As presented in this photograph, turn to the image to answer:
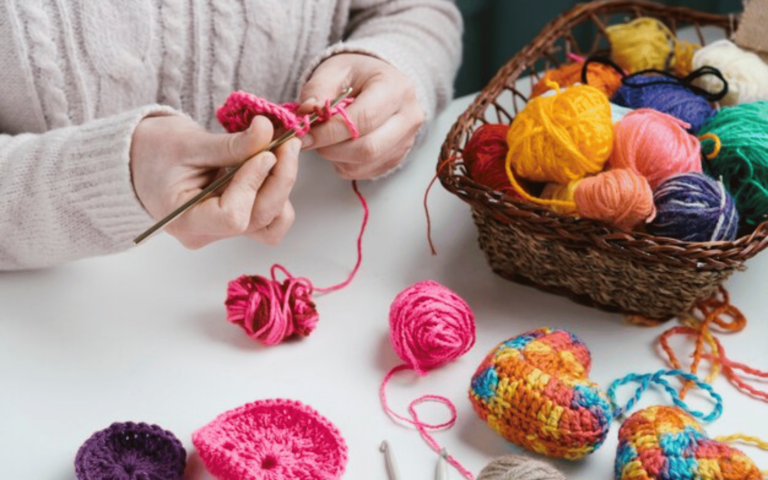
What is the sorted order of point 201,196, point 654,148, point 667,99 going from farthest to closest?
point 667,99 → point 654,148 → point 201,196

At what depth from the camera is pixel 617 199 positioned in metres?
0.78

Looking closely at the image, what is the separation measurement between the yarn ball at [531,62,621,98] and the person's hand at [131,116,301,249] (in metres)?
0.39

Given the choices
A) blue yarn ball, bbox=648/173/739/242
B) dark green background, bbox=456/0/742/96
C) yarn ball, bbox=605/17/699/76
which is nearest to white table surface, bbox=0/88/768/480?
blue yarn ball, bbox=648/173/739/242

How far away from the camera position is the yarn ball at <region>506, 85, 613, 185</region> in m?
0.86

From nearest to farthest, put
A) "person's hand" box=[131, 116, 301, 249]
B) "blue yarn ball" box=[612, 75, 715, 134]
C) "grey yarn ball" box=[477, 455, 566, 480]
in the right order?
"grey yarn ball" box=[477, 455, 566, 480], "person's hand" box=[131, 116, 301, 249], "blue yarn ball" box=[612, 75, 715, 134]

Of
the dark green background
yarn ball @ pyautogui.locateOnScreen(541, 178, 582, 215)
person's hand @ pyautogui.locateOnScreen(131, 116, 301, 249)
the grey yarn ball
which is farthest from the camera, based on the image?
the dark green background

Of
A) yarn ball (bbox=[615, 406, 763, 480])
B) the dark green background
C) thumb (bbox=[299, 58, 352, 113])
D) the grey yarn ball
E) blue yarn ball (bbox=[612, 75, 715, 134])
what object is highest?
thumb (bbox=[299, 58, 352, 113])

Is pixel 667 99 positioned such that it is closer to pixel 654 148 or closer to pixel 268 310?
pixel 654 148

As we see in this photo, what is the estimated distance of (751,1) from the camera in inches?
41.5

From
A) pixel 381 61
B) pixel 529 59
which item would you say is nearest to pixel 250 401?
pixel 381 61

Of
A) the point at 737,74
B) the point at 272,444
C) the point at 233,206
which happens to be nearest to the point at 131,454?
the point at 272,444

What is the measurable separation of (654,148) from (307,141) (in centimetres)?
34

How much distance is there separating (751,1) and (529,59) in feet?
0.91

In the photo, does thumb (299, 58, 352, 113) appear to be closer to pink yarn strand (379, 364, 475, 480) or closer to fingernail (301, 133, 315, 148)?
fingernail (301, 133, 315, 148)
